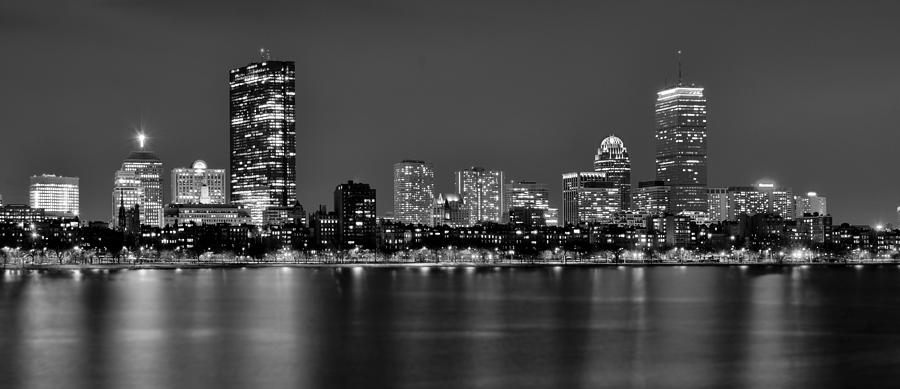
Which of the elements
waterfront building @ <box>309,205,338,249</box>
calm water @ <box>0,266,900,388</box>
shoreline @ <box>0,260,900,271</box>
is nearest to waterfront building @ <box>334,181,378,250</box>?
waterfront building @ <box>309,205,338,249</box>

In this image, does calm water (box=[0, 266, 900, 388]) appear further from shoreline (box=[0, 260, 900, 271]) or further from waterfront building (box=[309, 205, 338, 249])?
waterfront building (box=[309, 205, 338, 249])

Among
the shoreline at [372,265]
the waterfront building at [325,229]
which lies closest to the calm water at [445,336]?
the shoreline at [372,265]

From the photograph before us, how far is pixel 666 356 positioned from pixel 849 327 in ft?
56.5

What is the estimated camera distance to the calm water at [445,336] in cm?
4228

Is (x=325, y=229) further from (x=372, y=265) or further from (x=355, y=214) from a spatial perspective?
(x=372, y=265)

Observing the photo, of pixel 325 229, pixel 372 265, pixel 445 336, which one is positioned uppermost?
pixel 325 229

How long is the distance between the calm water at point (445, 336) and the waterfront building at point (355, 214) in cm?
9364

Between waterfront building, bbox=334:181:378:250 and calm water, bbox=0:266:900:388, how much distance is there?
9364cm

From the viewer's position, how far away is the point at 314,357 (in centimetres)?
4753

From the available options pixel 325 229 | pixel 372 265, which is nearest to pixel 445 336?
pixel 372 265

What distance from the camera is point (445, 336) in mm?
55781

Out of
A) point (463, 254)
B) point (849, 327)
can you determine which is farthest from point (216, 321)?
point (463, 254)

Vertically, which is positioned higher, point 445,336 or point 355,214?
point 355,214

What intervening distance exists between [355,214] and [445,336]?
454 ft
